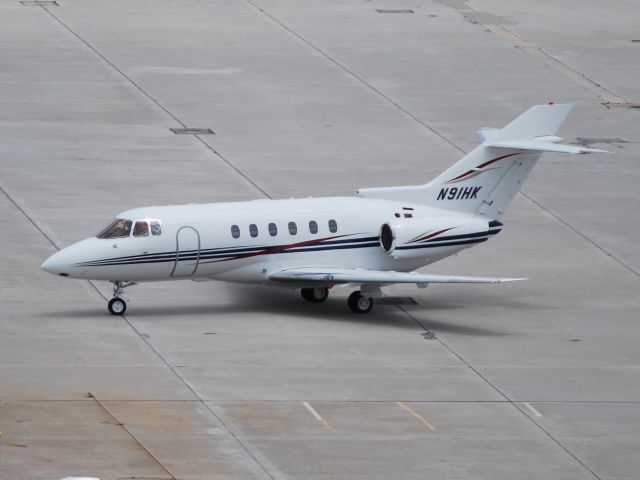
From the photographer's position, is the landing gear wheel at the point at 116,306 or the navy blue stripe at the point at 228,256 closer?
the navy blue stripe at the point at 228,256

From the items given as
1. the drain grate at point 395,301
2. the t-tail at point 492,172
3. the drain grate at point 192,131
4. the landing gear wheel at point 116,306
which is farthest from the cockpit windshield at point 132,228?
the drain grate at point 192,131

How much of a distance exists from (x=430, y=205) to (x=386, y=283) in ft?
10.8

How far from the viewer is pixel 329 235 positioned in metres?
41.7

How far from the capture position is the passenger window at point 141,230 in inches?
1581

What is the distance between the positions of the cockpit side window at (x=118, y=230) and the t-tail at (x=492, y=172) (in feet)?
19.6

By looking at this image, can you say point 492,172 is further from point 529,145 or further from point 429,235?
point 429,235

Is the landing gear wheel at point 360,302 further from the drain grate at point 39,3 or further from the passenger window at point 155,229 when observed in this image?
the drain grate at point 39,3

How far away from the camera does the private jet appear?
40.2 meters

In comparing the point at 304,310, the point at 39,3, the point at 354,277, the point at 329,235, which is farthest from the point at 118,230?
the point at 39,3

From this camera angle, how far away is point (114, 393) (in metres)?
35.0

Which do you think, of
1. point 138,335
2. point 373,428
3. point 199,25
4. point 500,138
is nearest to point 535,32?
point 199,25

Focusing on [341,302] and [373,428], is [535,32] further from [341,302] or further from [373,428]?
[373,428]

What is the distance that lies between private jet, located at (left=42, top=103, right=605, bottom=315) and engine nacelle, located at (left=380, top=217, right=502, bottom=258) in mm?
23

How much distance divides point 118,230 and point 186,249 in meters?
1.53
